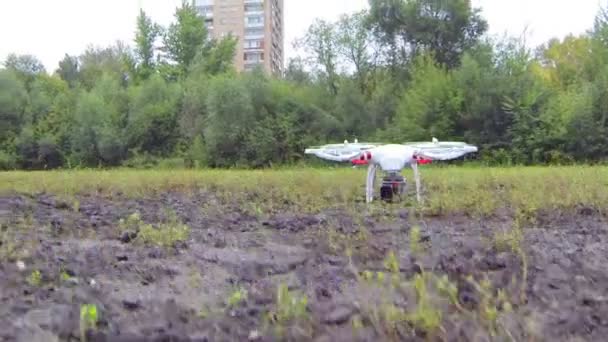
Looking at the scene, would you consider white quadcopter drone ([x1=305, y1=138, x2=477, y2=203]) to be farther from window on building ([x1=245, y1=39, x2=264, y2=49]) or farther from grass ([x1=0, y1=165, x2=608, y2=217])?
window on building ([x1=245, y1=39, x2=264, y2=49])

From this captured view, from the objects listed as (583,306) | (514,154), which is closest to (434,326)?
(583,306)

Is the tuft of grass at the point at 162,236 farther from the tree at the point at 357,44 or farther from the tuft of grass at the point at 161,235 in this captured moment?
the tree at the point at 357,44

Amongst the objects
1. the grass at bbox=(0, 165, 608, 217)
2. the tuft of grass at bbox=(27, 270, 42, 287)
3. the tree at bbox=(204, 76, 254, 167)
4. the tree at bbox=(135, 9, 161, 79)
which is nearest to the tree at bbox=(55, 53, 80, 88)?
the tree at bbox=(135, 9, 161, 79)

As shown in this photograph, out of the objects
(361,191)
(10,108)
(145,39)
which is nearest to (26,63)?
(145,39)

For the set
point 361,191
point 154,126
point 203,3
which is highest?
point 203,3

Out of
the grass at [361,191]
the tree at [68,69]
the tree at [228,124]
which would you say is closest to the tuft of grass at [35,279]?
the grass at [361,191]

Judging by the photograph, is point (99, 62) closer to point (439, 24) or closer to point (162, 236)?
point (439, 24)
